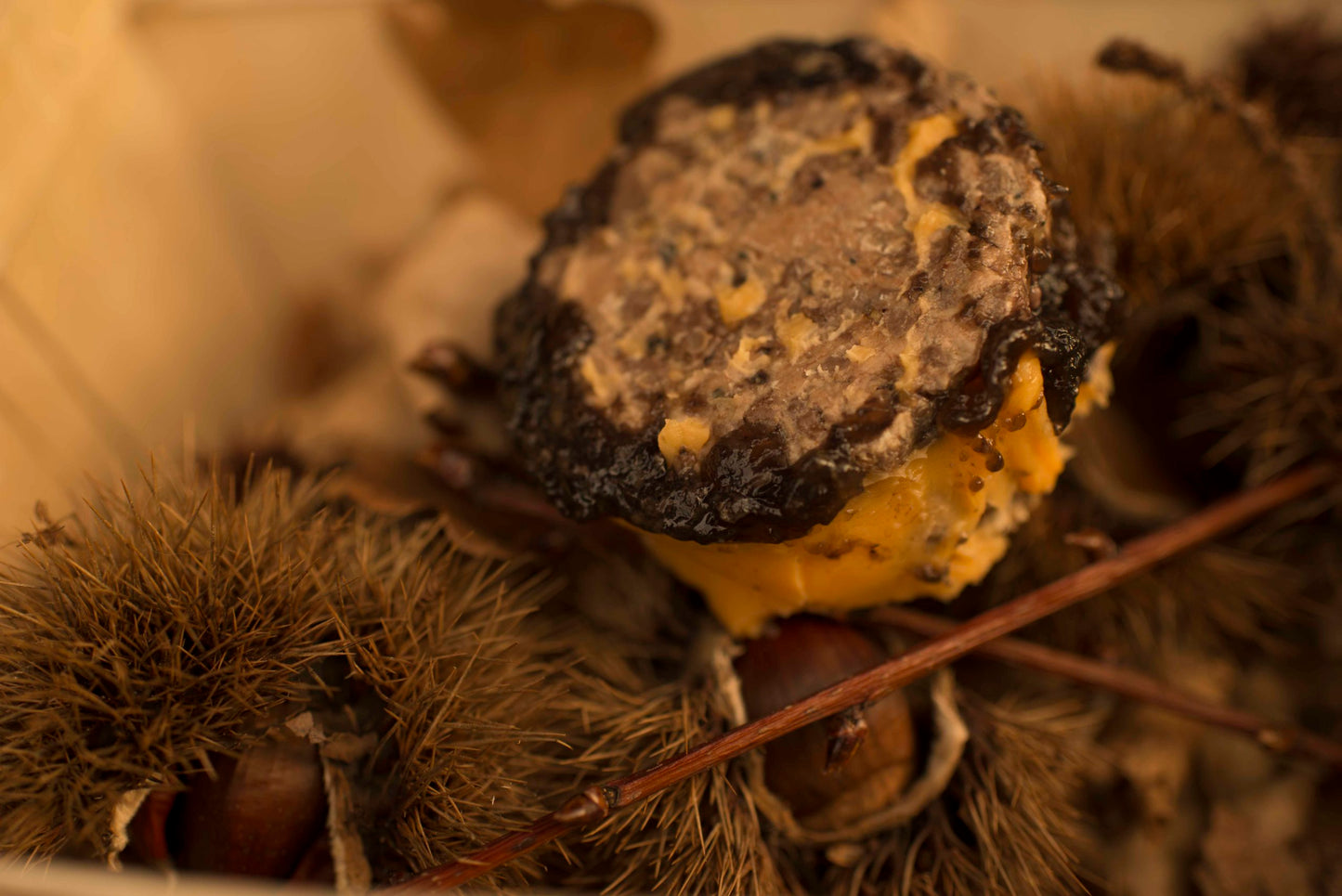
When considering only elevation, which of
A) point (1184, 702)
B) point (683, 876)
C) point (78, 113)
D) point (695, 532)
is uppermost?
point (78, 113)

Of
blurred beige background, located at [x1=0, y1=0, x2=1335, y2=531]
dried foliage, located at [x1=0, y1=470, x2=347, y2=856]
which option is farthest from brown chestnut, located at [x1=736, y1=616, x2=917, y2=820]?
blurred beige background, located at [x1=0, y1=0, x2=1335, y2=531]

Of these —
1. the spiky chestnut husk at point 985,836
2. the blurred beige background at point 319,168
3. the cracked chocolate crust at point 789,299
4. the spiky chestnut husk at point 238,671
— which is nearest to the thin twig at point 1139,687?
the spiky chestnut husk at point 985,836

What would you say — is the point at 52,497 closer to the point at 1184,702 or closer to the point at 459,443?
the point at 459,443

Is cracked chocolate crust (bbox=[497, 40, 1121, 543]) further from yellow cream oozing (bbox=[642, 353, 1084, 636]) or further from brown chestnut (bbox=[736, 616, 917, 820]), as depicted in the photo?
brown chestnut (bbox=[736, 616, 917, 820])

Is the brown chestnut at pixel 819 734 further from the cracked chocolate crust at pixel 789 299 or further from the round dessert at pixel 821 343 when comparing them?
the cracked chocolate crust at pixel 789 299

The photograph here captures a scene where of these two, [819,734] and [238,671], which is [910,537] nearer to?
[819,734]

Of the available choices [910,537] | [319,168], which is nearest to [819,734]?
[910,537]

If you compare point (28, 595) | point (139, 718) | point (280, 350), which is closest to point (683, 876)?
point (139, 718)
